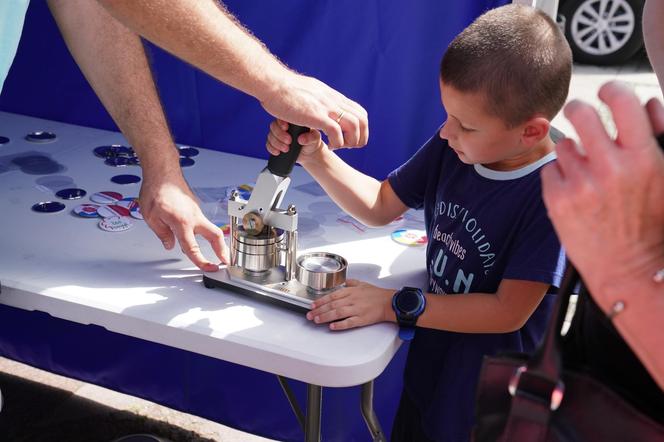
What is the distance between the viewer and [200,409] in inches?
84.8

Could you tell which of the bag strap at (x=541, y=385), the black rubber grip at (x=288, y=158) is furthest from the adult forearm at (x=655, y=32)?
the bag strap at (x=541, y=385)

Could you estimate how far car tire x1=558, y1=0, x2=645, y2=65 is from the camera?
18.8 ft

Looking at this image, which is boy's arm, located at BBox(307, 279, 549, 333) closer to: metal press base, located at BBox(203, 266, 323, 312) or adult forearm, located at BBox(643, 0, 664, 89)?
metal press base, located at BBox(203, 266, 323, 312)

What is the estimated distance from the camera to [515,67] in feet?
3.73

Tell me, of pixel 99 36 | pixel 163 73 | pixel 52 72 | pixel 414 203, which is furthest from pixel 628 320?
pixel 52 72

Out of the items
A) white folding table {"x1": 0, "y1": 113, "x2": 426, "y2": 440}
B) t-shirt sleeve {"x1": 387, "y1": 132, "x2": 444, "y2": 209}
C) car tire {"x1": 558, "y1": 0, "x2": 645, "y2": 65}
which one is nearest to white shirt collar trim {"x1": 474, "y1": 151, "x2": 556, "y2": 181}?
t-shirt sleeve {"x1": 387, "y1": 132, "x2": 444, "y2": 209}

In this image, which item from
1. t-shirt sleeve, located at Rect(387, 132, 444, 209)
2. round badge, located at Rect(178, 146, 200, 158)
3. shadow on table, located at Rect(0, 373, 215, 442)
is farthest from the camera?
shadow on table, located at Rect(0, 373, 215, 442)

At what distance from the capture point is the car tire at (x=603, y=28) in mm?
5727

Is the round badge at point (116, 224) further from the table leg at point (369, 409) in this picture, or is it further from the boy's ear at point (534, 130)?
the boy's ear at point (534, 130)

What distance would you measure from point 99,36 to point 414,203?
0.75 meters

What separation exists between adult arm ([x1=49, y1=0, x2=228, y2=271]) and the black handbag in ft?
2.37

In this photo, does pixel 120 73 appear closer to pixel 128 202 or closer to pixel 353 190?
pixel 128 202

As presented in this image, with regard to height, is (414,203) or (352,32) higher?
(352,32)

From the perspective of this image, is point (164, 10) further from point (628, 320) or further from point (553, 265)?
point (628, 320)
